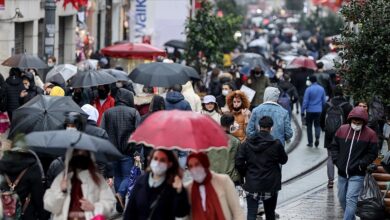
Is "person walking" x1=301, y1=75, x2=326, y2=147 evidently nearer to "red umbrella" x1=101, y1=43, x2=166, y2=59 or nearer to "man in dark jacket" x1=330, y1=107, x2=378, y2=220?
"red umbrella" x1=101, y1=43, x2=166, y2=59

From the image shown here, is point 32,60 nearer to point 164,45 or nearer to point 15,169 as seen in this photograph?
point 15,169

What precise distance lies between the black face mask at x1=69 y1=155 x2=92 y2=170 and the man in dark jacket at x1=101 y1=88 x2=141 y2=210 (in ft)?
19.9

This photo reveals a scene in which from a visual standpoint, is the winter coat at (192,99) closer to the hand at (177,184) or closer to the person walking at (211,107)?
the person walking at (211,107)

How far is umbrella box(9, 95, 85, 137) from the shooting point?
1443 centimetres

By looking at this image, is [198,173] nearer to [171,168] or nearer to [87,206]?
[171,168]

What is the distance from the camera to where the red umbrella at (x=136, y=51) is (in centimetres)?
2866

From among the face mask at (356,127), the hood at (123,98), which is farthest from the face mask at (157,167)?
the hood at (123,98)

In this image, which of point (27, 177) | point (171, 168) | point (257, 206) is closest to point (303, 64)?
point (257, 206)

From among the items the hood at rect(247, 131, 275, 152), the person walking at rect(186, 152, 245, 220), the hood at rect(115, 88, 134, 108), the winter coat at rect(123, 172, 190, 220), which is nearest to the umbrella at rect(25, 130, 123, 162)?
the winter coat at rect(123, 172, 190, 220)

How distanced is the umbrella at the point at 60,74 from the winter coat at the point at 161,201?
38.8 feet

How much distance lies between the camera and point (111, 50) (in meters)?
29.7

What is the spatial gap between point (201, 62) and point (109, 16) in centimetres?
1226

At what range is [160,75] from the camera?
21109 mm

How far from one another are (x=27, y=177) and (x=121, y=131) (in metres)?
4.99
